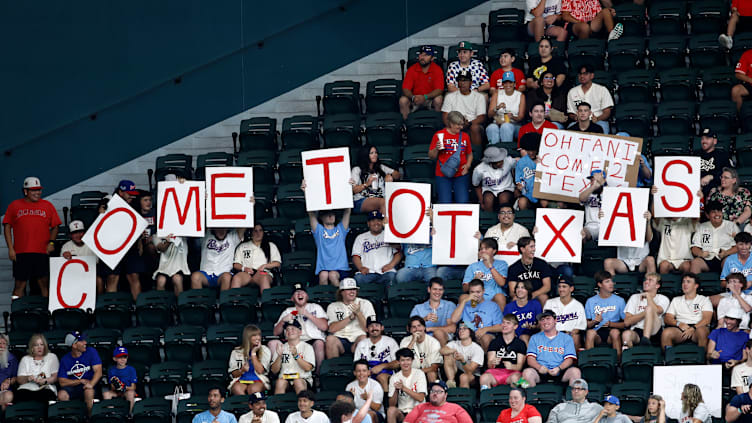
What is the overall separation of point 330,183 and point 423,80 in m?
2.71

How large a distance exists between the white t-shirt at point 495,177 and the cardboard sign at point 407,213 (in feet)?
2.75

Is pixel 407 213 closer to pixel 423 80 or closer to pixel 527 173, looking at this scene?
pixel 527 173

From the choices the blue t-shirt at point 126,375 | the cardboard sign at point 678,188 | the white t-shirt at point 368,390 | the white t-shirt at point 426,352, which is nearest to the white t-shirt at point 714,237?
the cardboard sign at point 678,188

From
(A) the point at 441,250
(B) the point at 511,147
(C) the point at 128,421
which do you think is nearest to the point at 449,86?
(B) the point at 511,147

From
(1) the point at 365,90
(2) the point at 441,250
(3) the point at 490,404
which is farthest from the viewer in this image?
(1) the point at 365,90

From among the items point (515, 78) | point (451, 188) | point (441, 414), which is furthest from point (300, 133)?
point (441, 414)

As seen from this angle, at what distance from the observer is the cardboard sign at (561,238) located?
16.5 m

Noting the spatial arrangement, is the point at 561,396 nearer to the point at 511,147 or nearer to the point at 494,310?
the point at 494,310

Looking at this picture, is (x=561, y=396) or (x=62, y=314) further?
(x=62, y=314)

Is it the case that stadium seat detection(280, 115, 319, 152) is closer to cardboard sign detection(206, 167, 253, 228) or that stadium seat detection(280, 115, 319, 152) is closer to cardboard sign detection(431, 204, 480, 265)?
cardboard sign detection(206, 167, 253, 228)

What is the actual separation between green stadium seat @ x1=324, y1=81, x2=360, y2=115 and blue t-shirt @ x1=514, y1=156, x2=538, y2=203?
11.0 feet

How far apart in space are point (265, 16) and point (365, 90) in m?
2.09

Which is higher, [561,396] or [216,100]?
[216,100]

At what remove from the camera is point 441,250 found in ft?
55.3
